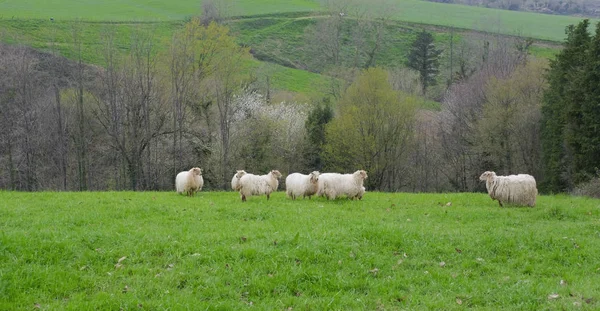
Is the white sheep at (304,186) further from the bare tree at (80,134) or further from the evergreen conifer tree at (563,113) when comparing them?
the bare tree at (80,134)

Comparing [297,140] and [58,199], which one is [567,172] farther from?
[58,199]

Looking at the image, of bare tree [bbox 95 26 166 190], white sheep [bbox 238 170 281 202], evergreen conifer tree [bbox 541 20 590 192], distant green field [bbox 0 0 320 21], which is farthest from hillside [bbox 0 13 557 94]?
white sheep [bbox 238 170 281 202]

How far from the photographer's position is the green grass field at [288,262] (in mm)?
10172

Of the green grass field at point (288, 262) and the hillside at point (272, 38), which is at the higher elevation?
the hillside at point (272, 38)

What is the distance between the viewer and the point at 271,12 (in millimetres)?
117938

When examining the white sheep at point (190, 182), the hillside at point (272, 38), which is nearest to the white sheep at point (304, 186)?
the white sheep at point (190, 182)

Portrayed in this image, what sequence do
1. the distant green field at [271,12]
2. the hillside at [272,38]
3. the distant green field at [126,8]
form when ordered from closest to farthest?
the hillside at [272,38] → the distant green field at [126,8] → the distant green field at [271,12]

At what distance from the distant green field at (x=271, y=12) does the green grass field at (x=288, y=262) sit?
8305 centimetres

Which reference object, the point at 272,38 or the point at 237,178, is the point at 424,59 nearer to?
the point at 272,38

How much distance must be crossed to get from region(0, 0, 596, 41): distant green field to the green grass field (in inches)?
3270

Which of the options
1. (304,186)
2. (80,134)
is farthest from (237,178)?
(80,134)

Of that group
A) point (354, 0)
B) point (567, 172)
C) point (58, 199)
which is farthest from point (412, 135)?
point (354, 0)

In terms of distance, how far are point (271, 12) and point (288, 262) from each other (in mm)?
112235

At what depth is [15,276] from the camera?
10.6 meters
